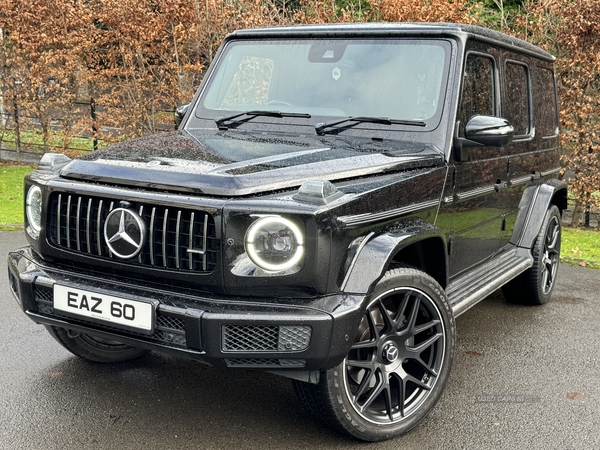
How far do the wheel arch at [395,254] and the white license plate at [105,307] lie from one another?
0.87m

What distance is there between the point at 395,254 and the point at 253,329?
0.79 m

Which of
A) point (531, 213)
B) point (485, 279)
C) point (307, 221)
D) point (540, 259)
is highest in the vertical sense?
point (307, 221)

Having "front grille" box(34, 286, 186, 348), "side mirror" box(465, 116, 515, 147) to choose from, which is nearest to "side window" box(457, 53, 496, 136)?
"side mirror" box(465, 116, 515, 147)

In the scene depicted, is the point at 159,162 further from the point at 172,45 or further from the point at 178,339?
the point at 172,45

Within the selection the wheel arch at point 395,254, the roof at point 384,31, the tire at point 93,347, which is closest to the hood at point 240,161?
the wheel arch at point 395,254

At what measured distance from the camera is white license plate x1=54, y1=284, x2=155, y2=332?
2869mm

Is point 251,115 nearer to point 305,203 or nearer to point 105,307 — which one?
point 305,203

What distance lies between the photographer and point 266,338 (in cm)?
275

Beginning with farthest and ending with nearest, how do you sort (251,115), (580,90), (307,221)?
(580,90) → (251,115) → (307,221)

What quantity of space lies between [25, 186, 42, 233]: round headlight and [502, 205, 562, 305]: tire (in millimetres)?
3757

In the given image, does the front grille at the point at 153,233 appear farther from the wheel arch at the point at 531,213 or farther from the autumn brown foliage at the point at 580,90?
the autumn brown foliage at the point at 580,90

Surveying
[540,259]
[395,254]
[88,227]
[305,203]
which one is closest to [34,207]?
[88,227]

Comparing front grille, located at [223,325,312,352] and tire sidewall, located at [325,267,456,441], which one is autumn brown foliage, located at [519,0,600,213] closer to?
tire sidewall, located at [325,267,456,441]

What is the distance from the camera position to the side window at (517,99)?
469cm
